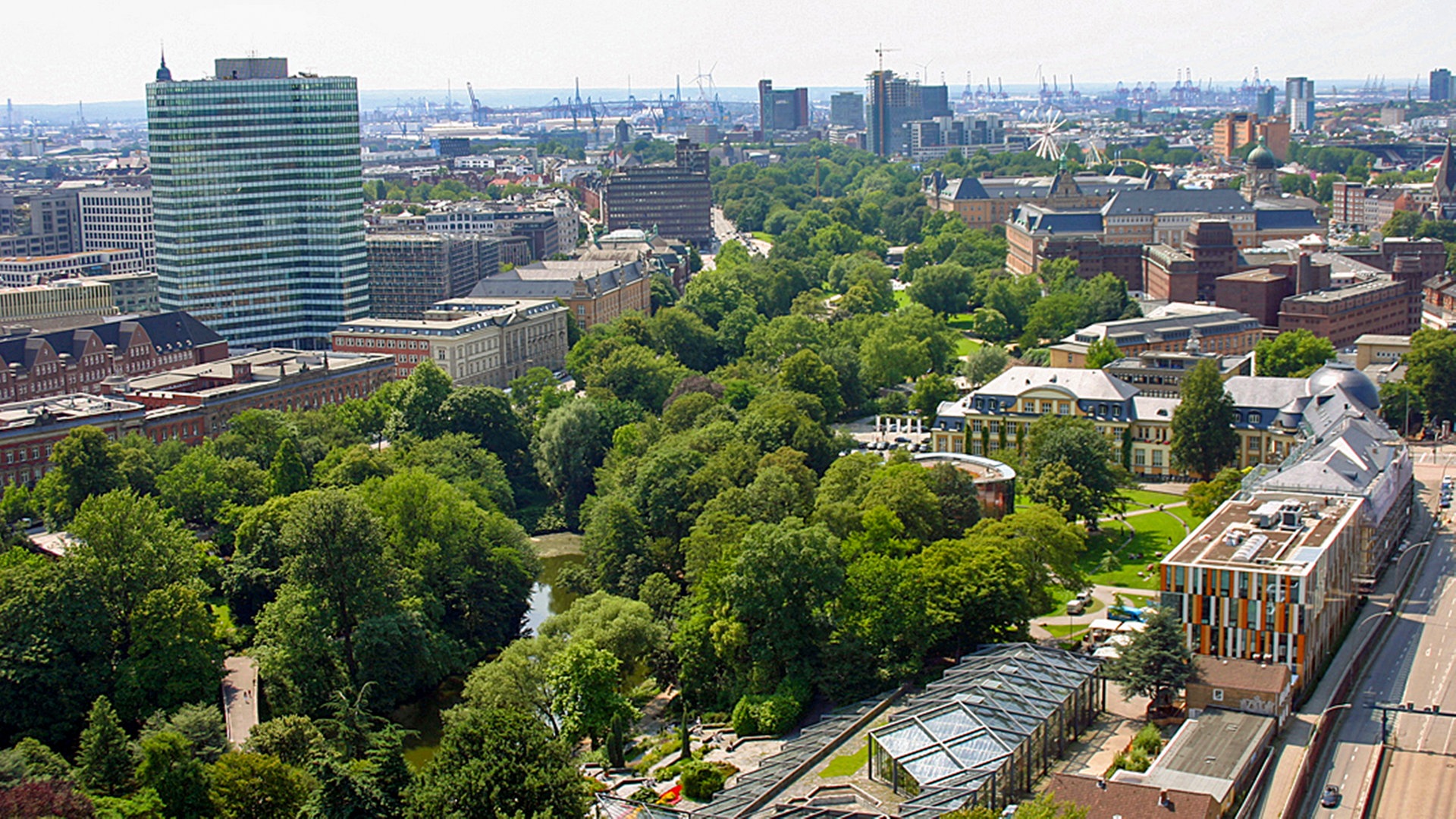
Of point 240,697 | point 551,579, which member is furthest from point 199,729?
point 551,579

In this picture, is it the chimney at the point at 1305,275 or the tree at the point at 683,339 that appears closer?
the tree at the point at 683,339

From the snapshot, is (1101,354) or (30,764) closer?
(30,764)

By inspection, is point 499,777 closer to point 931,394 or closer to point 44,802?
point 44,802

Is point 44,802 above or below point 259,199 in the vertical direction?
below

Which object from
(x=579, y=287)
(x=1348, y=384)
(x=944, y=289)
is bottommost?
(x=1348, y=384)

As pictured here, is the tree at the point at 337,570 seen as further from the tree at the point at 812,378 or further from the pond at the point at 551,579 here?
the tree at the point at 812,378

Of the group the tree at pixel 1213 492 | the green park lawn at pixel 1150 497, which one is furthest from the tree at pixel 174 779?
the green park lawn at pixel 1150 497
